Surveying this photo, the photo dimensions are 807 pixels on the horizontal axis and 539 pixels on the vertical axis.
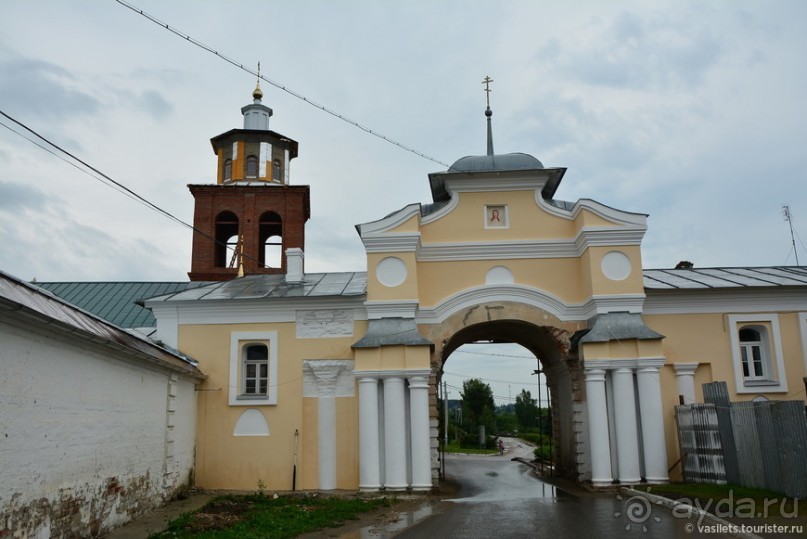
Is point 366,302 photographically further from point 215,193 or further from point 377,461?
point 215,193

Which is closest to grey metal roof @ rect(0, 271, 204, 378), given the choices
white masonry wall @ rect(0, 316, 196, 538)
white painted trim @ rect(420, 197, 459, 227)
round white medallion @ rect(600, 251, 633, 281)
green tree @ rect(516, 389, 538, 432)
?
white masonry wall @ rect(0, 316, 196, 538)

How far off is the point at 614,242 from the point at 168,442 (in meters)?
10.3

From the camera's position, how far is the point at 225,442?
15.8 metres

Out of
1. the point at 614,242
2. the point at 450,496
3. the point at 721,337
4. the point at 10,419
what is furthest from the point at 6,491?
the point at 721,337

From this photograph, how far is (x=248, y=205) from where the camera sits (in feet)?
87.4

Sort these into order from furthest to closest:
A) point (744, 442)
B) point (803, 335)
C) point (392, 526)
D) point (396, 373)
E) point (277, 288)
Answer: point (277, 288)
point (803, 335)
point (396, 373)
point (744, 442)
point (392, 526)

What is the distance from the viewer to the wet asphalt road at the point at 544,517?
380 inches

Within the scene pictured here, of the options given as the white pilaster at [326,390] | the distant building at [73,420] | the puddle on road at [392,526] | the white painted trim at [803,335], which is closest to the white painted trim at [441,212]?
the white pilaster at [326,390]

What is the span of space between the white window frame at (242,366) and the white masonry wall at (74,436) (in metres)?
2.84

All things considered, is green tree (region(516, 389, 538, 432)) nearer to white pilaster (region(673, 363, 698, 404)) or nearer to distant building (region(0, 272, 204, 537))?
white pilaster (region(673, 363, 698, 404))

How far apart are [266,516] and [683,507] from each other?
6.53 m

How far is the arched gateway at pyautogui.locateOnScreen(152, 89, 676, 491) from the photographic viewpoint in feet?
49.3

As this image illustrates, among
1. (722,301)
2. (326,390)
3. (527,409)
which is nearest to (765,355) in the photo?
(722,301)

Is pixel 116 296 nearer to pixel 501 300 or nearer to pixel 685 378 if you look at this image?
pixel 501 300
